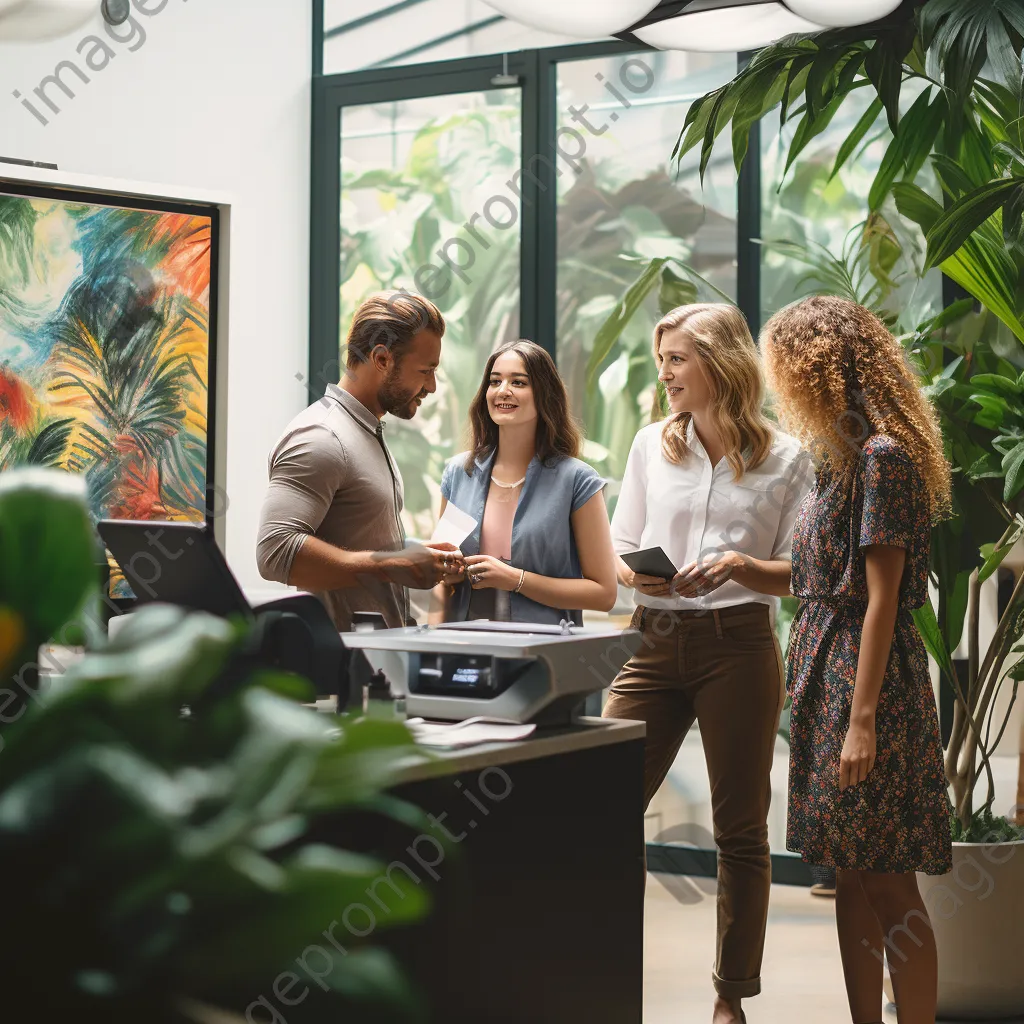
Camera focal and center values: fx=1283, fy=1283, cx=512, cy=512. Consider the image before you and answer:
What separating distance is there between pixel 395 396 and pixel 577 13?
837mm

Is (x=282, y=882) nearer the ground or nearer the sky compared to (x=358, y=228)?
nearer the ground

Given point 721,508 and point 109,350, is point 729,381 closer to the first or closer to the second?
point 721,508

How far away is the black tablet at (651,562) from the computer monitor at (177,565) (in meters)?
1.09

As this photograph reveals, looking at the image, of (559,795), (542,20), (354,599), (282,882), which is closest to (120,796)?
(282,882)

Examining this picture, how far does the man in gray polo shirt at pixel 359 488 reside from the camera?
2.37m

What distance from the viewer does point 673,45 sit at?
9.77 feet

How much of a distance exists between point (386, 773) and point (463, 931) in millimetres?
1436

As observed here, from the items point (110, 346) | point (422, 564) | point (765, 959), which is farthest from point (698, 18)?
point (765, 959)

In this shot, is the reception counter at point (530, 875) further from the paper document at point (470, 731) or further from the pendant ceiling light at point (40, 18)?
the pendant ceiling light at point (40, 18)

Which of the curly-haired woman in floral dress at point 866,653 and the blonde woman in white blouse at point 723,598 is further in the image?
the blonde woman in white blouse at point 723,598

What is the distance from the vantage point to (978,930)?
3.07m

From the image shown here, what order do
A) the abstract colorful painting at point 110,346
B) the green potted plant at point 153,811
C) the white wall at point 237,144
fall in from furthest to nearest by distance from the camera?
1. the white wall at point 237,144
2. the abstract colorful painting at point 110,346
3. the green potted plant at point 153,811

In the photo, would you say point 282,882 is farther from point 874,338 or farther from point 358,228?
point 358,228

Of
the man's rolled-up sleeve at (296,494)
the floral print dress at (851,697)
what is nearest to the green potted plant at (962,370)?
the floral print dress at (851,697)
